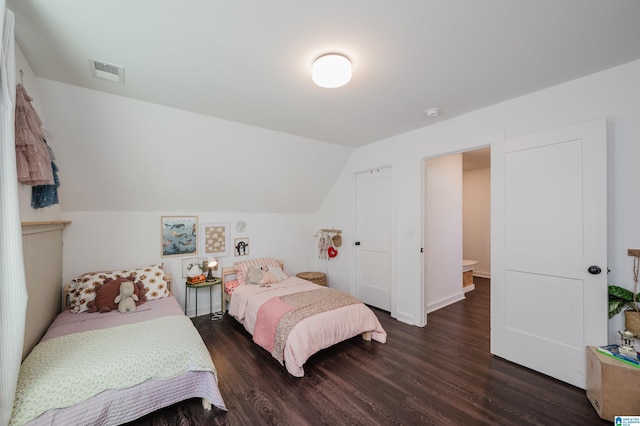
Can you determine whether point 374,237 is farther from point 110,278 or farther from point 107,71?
point 107,71

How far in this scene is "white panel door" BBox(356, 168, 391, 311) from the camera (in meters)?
3.88

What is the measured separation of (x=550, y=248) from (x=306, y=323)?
229 cm

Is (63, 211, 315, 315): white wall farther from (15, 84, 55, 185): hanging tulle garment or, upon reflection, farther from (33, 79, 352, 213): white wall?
(15, 84, 55, 185): hanging tulle garment

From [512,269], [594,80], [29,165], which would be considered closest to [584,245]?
[512,269]

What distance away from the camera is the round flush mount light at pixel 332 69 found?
1.82 meters

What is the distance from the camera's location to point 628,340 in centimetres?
189

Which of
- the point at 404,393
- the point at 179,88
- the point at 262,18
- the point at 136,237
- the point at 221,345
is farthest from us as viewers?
the point at 136,237

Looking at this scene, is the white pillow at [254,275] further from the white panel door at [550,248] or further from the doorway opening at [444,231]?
the white panel door at [550,248]

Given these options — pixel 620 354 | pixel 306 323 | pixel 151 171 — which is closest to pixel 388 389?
pixel 306 323

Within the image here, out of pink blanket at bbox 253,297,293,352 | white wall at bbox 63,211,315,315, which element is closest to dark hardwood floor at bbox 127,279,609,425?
pink blanket at bbox 253,297,293,352

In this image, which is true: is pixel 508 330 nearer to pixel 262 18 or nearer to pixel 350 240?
pixel 350 240

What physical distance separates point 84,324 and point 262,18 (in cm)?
286

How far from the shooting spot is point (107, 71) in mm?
2043

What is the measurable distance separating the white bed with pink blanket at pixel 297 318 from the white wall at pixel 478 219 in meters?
4.34
